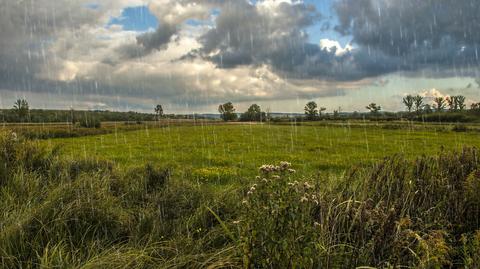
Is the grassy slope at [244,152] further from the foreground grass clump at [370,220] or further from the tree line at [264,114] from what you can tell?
the tree line at [264,114]

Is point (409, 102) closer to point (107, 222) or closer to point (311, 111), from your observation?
point (311, 111)

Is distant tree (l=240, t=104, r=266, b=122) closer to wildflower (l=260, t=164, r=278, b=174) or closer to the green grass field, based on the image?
the green grass field

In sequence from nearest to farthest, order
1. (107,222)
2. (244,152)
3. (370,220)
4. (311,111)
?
(370,220) < (107,222) < (244,152) < (311,111)

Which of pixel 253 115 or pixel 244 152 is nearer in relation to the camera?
pixel 244 152

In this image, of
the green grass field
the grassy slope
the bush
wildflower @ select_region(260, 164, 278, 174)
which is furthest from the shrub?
the bush

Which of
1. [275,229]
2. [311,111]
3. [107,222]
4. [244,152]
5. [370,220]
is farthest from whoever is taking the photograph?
[311,111]

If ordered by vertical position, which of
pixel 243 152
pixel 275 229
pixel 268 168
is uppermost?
pixel 268 168

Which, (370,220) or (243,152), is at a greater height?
(370,220)

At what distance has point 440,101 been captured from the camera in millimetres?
110312

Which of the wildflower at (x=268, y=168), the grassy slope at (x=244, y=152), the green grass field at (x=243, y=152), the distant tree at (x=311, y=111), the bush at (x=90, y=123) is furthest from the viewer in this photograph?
the distant tree at (x=311, y=111)

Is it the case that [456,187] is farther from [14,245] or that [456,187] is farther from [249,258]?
[14,245]

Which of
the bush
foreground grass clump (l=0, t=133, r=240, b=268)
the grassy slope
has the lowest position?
the grassy slope

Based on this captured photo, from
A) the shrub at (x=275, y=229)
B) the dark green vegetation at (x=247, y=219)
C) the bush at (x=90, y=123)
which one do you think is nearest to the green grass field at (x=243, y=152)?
the dark green vegetation at (x=247, y=219)

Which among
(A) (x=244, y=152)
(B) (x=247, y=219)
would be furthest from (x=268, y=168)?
(A) (x=244, y=152)
